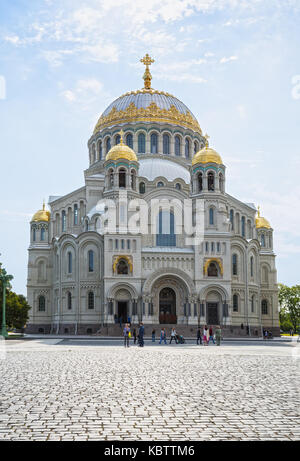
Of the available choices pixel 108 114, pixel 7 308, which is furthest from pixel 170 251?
pixel 108 114

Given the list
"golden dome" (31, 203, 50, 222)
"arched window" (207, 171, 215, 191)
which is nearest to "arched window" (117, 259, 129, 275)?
"arched window" (207, 171, 215, 191)

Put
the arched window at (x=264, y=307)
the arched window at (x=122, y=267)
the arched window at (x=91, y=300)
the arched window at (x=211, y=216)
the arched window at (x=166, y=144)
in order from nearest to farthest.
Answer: the arched window at (x=122, y=267) < the arched window at (x=91, y=300) < the arched window at (x=211, y=216) < the arched window at (x=264, y=307) < the arched window at (x=166, y=144)

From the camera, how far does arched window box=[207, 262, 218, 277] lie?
185 feet

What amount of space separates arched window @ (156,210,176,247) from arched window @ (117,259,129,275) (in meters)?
4.42

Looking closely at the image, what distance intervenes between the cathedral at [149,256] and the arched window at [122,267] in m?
0.22

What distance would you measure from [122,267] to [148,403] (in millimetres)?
44390

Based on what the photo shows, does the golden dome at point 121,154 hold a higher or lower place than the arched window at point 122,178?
higher

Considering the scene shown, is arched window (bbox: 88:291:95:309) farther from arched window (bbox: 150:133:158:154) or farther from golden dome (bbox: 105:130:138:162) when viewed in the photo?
arched window (bbox: 150:133:158:154)

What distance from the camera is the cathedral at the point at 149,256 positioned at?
54.5m

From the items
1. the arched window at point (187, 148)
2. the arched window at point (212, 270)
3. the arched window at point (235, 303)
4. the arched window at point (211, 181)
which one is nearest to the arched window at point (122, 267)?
the arched window at point (212, 270)

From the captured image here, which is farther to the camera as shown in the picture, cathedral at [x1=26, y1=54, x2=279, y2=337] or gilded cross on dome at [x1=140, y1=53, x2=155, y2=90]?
gilded cross on dome at [x1=140, y1=53, x2=155, y2=90]

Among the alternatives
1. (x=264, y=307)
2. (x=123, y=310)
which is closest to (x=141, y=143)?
(x=123, y=310)

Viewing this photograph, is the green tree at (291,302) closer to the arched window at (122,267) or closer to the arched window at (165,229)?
the arched window at (165,229)
